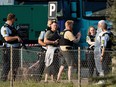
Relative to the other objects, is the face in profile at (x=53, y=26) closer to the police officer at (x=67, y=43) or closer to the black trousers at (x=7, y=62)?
the police officer at (x=67, y=43)

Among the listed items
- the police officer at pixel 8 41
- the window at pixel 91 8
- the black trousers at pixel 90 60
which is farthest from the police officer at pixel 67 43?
the window at pixel 91 8

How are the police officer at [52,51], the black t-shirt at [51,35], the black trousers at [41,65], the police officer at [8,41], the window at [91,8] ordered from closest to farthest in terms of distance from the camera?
the police officer at [8,41], the police officer at [52,51], the black trousers at [41,65], the black t-shirt at [51,35], the window at [91,8]

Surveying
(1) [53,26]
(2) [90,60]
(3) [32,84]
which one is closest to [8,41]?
(1) [53,26]

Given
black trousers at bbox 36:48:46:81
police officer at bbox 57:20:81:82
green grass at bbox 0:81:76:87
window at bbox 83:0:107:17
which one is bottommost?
green grass at bbox 0:81:76:87

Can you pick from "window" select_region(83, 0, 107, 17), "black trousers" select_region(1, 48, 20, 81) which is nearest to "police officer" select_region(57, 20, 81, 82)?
"black trousers" select_region(1, 48, 20, 81)

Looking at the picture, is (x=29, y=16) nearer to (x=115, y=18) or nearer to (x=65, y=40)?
(x=65, y=40)

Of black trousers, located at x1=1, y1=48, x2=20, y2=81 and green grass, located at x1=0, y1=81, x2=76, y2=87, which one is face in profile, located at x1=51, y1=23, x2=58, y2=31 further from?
green grass, located at x1=0, y1=81, x2=76, y2=87

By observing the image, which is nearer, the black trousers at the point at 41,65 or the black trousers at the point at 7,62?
the black trousers at the point at 7,62

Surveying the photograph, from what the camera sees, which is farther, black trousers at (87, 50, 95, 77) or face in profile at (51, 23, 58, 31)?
face in profile at (51, 23, 58, 31)

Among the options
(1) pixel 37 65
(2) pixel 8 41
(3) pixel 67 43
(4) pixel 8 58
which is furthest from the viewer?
(1) pixel 37 65

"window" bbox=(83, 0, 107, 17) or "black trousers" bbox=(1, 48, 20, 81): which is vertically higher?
"window" bbox=(83, 0, 107, 17)

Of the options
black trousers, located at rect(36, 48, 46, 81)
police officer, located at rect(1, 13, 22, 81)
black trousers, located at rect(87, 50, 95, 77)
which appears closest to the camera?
police officer, located at rect(1, 13, 22, 81)

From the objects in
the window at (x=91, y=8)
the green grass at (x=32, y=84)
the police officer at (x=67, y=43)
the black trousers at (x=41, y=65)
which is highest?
the window at (x=91, y=8)

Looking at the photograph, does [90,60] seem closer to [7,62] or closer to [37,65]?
[37,65]
